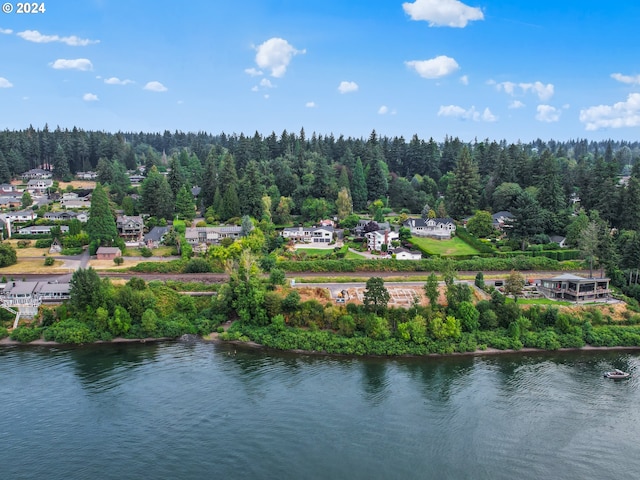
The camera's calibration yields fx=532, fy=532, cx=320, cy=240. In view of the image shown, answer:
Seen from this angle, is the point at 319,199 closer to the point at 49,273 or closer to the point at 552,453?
the point at 49,273

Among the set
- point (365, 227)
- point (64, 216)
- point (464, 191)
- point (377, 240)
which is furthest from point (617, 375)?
point (64, 216)

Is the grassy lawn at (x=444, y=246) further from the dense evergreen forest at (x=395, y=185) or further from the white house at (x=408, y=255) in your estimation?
the dense evergreen forest at (x=395, y=185)

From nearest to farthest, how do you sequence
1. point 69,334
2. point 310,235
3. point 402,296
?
point 69,334 < point 402,296 < point 310,235

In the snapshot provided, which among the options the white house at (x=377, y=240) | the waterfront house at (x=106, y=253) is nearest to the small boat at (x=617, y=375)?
the white house at (x=377, y=240)

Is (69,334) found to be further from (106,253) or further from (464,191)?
(464,191)

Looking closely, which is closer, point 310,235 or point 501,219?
point 310,235

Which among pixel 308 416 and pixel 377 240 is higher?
pixel 377 240
